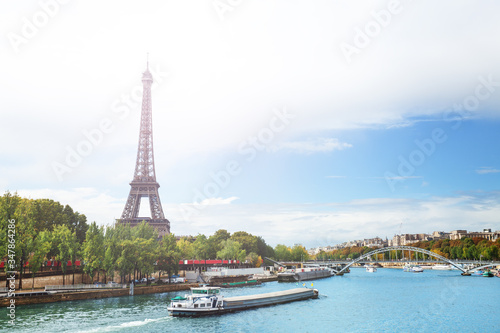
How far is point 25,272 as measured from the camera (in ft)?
179

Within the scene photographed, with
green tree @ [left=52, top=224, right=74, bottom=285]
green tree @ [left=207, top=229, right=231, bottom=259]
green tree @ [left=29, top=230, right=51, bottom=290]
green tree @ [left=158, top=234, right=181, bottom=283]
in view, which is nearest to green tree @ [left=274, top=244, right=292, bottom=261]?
green tree @ [left=207, top=229, right=231, bottom=259]

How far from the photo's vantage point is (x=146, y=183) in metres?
99.2

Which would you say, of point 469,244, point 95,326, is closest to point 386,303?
point 95,326

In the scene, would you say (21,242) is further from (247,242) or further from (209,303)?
(247,242)

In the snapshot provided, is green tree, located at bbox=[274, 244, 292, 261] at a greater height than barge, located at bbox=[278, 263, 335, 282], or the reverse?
green tree, located at bbox=[274, 244, 292, 261]

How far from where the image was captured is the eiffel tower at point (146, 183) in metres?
96.3

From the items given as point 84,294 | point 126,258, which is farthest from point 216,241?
point 84,294

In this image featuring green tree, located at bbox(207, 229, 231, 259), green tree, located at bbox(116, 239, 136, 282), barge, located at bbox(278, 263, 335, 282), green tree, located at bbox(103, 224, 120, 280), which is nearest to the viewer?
green tree, located at bbox(103, 224, 120, 280)

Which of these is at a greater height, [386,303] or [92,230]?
[92,230]

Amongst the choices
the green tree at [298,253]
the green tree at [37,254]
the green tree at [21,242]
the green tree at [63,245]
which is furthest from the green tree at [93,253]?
the green tree at [298,253]

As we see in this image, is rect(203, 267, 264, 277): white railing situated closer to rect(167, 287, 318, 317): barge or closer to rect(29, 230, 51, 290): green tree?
rect(167, 287, 318, 317): barge

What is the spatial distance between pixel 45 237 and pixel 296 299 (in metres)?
33.3

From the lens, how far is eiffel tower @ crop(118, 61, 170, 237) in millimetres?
96312

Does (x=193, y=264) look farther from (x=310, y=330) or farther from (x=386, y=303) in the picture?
(x=310, y=330)
